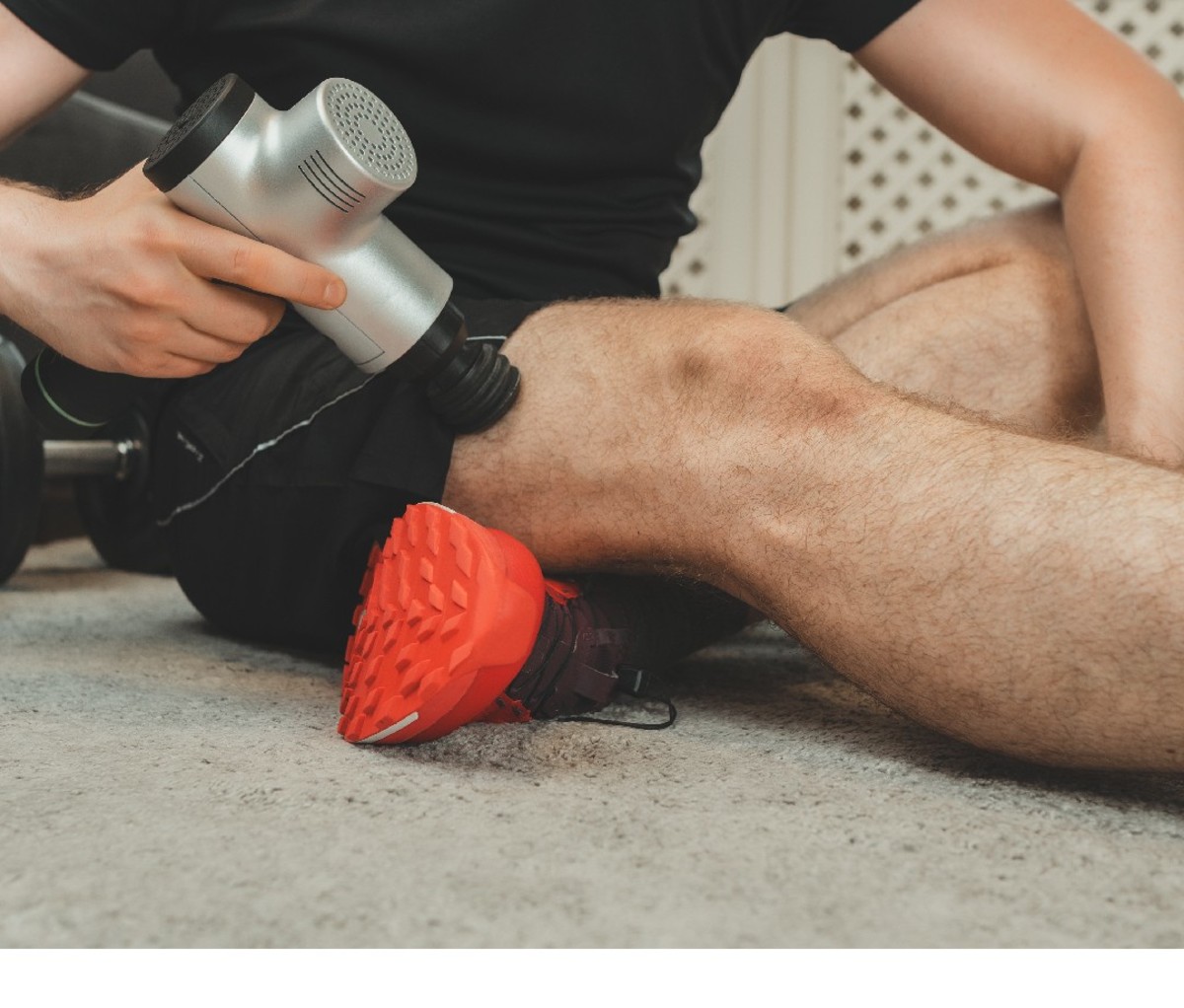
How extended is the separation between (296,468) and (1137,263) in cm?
54

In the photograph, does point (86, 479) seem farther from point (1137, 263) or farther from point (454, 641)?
point (1137, 263)

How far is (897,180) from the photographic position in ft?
8.12

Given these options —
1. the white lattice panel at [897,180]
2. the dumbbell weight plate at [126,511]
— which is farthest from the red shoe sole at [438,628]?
the white lattice panel at [897,180]

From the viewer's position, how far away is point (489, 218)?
753 mm

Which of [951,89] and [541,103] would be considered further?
[951,89]

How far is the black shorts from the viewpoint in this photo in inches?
25.3

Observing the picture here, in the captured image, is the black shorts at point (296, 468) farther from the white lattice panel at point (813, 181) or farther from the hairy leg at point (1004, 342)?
the white lattice panel at point (813, 181)

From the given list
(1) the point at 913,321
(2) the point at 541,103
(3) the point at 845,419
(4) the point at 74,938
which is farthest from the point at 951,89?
(4) the point at 74,938

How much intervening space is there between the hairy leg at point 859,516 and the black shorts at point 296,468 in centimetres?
4

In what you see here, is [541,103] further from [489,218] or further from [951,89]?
[951,89]

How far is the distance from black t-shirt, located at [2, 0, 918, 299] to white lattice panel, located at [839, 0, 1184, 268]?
5.76 feet

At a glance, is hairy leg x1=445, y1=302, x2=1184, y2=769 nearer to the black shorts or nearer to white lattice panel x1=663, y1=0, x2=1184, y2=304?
the black shorts

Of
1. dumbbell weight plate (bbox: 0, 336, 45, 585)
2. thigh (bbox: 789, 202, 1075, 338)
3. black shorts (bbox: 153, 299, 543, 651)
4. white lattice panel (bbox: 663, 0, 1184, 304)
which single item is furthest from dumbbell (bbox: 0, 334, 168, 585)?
white lattice panel (bbox: 663, 0, 1184, 304)
